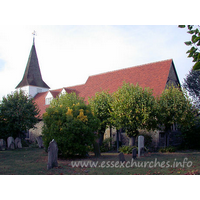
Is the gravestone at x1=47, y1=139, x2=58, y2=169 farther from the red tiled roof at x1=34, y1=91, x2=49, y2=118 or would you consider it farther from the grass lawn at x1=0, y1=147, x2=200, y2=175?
the red tiled roof at x1=34, y1=91, x2=49, y2=118

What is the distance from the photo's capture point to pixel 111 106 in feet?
60.8

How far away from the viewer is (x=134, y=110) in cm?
1717

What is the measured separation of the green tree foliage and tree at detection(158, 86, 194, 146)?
23.1ft

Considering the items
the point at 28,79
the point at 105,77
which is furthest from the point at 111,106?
the point at 28,79

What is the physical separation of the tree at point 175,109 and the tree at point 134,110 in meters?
1.09

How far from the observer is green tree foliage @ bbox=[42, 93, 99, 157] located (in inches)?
515

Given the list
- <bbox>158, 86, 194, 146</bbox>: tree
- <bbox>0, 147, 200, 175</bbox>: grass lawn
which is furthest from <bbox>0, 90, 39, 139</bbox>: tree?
<bbox>158, 86, 194, 146</bbox>: tree

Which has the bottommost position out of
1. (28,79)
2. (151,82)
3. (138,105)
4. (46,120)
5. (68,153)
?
(68,153)

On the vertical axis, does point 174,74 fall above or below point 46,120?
above

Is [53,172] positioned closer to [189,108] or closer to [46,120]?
[46,120]

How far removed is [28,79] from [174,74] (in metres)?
28.0

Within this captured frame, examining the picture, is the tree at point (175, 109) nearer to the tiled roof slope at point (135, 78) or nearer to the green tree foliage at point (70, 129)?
the tiled roof slope at point (135, 78)

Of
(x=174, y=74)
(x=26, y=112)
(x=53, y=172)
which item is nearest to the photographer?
(x=53, y=172)

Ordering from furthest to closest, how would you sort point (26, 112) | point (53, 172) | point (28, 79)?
1. point (28, 79)
2. point (26, 112)
3. point (53, 172)
